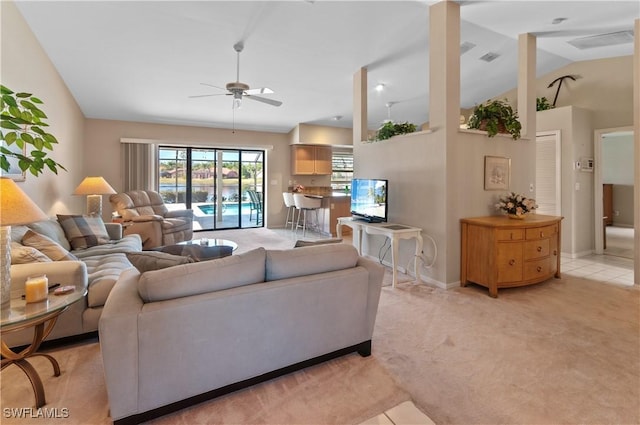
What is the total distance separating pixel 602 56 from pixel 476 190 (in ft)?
12.4

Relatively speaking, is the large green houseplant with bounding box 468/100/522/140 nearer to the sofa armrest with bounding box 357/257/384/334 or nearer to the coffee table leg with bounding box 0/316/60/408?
the sofa armrest with bounding box 357/257/384/334

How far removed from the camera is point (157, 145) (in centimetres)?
679

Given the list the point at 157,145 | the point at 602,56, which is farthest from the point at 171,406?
the point at 602,56

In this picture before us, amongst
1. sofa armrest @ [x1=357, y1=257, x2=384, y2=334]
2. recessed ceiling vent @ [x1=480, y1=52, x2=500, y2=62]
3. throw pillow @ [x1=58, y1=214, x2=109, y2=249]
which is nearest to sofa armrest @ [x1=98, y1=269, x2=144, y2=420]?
sofa armrest @ [x1=357, y1=257, x2=384, y2=334]

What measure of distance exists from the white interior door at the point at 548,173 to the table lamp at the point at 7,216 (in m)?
6.47

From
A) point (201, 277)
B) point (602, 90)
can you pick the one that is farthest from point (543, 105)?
point (201, 277)

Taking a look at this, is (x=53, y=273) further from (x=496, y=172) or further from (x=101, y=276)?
(x=496, y=172)

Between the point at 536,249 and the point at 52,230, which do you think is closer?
the point at 52,230

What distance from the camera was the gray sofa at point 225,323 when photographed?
4.76 ft

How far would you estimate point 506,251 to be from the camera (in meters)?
3.28

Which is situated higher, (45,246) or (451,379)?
(45,246)

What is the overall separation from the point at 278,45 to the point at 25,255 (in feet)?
11.8

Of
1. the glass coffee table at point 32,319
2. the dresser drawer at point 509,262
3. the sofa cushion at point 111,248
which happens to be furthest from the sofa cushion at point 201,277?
the dresser drawer at point 509,262

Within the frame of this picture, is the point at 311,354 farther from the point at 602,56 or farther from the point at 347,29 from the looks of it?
the point at 602,56
